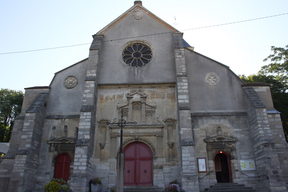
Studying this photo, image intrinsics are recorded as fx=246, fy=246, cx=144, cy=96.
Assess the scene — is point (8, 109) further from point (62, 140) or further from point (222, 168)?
point (222, 168)

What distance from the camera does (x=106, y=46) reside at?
16.6m

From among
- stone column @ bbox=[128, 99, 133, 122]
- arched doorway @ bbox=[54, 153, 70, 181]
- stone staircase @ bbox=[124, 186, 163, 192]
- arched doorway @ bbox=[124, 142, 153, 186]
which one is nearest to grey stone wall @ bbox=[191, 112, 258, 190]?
stone staircase @ bbox=[124, 186, 163, 192]

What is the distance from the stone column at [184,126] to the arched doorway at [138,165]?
7.01 feet

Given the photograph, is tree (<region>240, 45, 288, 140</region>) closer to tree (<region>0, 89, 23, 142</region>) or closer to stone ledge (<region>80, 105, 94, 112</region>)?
stone ledge (<region>80, 105, 94, 112</region>)

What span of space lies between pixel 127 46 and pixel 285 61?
12790 millimetres

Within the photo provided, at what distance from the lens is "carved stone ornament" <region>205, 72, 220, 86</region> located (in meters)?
15.5

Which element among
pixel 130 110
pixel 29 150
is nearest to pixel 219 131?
pixel 130 110

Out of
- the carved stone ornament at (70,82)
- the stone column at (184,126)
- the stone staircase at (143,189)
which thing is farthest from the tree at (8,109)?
the stone column at (184,126)

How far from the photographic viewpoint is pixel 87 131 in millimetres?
13250

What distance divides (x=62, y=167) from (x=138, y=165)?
4400mm

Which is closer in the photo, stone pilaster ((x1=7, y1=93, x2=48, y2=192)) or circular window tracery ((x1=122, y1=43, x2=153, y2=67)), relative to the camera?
stone pilaster ((x1=7, y1=93, x2=48, y2=192))

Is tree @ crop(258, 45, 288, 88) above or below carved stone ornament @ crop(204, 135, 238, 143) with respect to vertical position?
above

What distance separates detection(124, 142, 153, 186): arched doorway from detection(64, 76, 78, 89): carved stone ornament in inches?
215

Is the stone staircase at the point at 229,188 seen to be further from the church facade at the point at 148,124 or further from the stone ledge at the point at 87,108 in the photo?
the stone ledge at the point at 87,108
